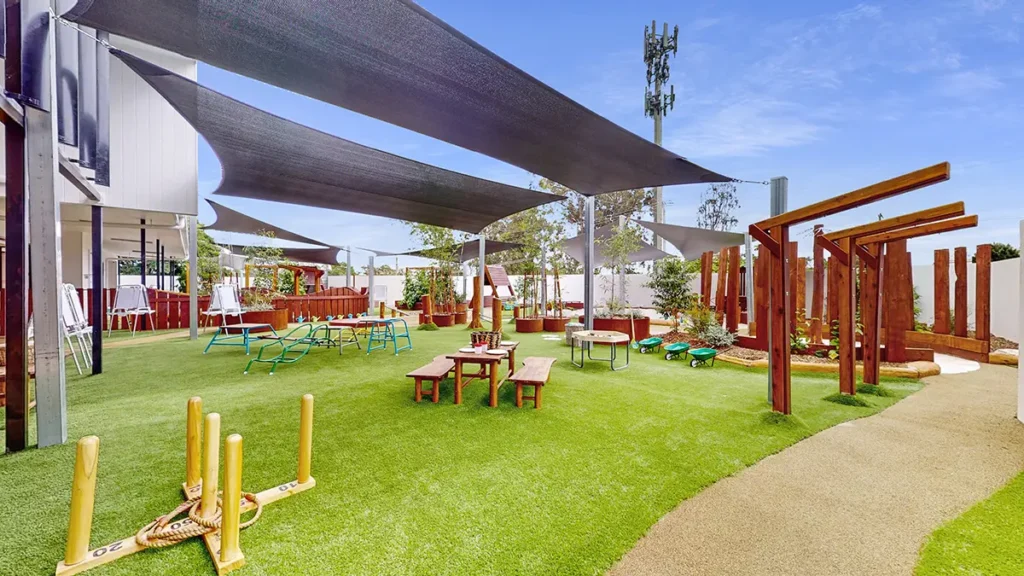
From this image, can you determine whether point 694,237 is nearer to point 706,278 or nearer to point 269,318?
point 706,278

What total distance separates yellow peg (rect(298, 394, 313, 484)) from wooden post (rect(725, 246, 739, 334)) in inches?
270

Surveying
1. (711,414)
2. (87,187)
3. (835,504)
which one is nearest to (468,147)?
(711,414)

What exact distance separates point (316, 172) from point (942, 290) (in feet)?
29.6

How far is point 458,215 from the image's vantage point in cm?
785

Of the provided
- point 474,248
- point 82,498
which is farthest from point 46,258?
point 474,248

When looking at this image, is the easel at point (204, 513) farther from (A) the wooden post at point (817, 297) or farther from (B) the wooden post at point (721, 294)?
(B) the wooden post at point (721, 294)

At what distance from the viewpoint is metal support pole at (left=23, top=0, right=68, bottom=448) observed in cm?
258

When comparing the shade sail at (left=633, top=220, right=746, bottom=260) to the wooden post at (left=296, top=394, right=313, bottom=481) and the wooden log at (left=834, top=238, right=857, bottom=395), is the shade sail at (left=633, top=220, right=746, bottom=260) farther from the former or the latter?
the wooden post at (left=296, top=394, right=313, bottom=481)

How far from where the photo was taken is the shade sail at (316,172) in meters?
Answer: 3.65

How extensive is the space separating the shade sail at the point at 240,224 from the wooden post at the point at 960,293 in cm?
1303

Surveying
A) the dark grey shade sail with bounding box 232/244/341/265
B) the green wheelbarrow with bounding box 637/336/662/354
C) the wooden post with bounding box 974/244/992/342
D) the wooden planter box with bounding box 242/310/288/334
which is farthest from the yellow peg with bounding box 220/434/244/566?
the dark grey shade sail with bounding box 232/244/341/265

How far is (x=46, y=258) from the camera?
8.61ft

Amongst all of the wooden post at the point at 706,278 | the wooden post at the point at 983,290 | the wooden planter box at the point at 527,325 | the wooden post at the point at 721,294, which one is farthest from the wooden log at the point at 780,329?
the wooden planter box at the point at 527,325

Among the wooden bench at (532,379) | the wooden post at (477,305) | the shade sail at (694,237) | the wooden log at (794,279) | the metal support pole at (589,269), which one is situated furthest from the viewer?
the wooden post at (477,305)
